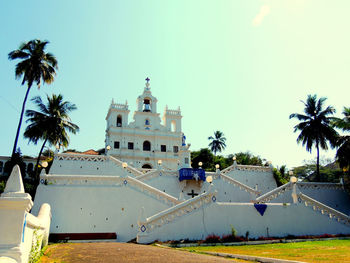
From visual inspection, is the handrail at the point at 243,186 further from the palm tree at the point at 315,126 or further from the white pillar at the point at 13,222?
the white pillar at the point at 13,222

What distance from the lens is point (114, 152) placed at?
4425 cm

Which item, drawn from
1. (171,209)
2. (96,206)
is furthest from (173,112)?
(171,209)

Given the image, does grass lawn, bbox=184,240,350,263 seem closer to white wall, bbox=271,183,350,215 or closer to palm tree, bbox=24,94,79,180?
white wall, bbox=271,183,350,215

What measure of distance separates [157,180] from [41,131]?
51.6ft

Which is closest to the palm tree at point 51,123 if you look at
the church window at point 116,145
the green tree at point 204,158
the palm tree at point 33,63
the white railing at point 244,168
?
the palm tree at point 33,63

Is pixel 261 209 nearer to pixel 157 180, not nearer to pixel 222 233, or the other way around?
pixel 222 233

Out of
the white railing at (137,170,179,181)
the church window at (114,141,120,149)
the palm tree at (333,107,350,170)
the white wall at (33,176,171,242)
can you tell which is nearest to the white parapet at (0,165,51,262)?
the white wall at (33,176,171,242)

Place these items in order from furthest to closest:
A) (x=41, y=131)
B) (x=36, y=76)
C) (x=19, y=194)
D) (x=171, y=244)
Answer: (x=41, y=131), (x=36, y=76), (x=171, y=244), (x=19, y=194)

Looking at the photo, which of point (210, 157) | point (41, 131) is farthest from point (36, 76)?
point (210, 157)

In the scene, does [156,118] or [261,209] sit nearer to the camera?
[261,209]

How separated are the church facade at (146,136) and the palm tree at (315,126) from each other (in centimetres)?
1834

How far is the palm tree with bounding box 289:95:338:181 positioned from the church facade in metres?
18.3

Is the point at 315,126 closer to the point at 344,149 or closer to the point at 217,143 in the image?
the point at 344,149

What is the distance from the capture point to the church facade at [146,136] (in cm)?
4519
